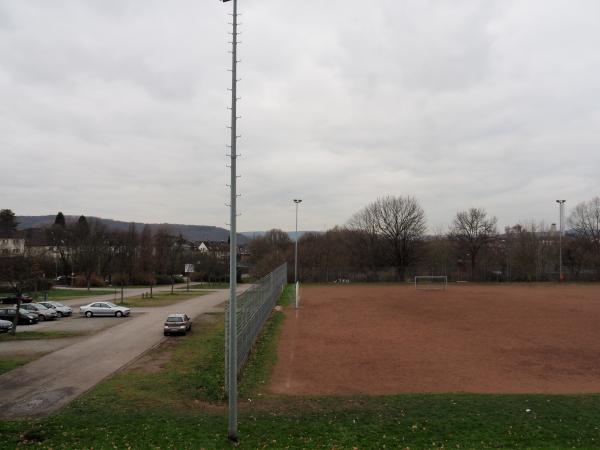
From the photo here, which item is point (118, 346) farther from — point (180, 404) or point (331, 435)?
point (331, 435)

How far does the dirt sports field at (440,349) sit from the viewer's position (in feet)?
50.9

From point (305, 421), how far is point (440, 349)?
1184 cm

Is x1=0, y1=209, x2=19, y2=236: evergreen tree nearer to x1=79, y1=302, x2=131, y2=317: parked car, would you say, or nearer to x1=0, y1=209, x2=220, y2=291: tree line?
x1=0, y1=209, x2=220, y2=291: tree line

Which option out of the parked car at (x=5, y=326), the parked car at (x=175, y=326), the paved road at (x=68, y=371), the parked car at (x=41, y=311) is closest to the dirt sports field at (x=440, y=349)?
the parked car at (x=175, y=326)

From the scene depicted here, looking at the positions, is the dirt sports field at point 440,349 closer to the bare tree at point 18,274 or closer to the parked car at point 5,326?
the bare tree at point 18,274

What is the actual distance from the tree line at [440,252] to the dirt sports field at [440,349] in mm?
34254

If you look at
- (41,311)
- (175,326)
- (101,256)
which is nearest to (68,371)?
(175,326)

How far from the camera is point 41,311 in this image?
3347 cm

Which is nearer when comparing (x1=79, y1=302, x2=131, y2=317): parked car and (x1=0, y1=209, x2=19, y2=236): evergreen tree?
(x1=79, y1=302, x2=131, y2=317): parked car

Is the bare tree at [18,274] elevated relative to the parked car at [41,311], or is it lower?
elevated

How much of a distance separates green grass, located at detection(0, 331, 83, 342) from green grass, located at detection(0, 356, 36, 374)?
564 cm

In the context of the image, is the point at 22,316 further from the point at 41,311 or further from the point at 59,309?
the point at 59,309

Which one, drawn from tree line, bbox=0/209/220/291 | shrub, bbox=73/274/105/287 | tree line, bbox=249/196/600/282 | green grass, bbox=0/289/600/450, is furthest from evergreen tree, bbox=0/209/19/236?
green grass, bbox=0/289/600/450

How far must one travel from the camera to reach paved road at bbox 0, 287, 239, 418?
43.2 ft
